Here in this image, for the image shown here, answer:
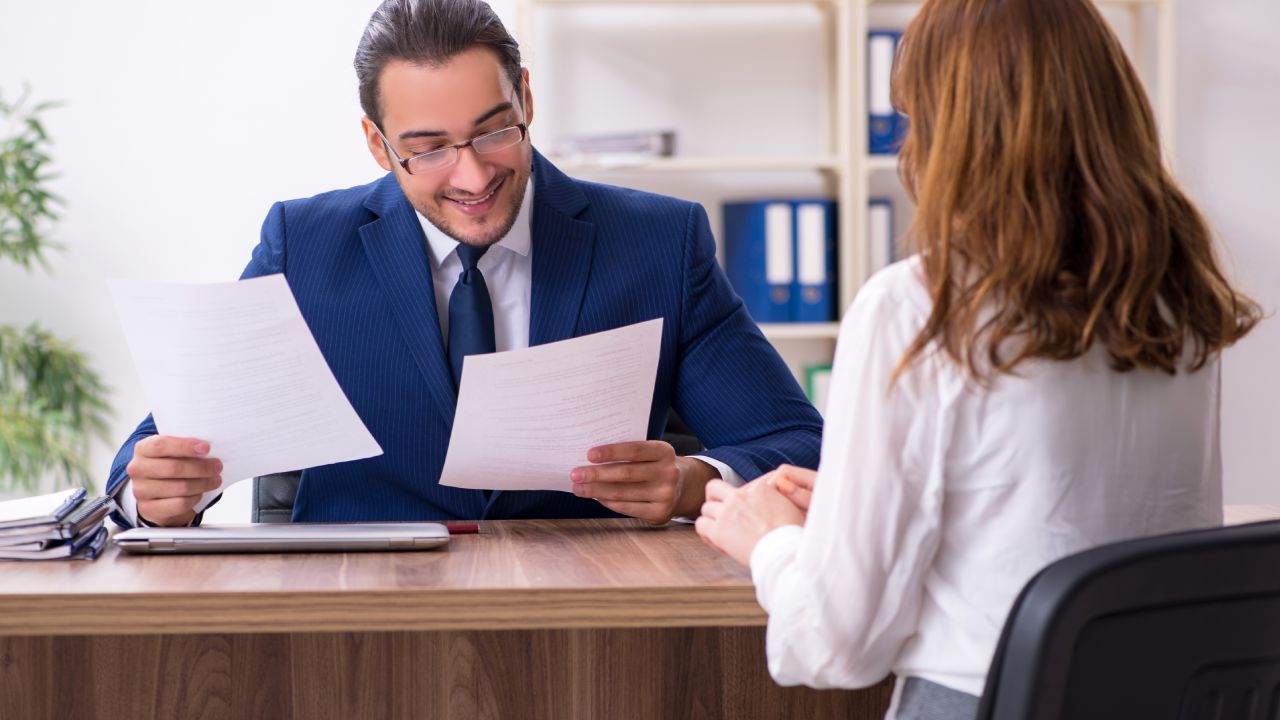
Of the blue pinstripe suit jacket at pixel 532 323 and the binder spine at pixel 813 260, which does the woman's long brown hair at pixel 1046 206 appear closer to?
the blue pinstripe suit jacket at pixel 532 323

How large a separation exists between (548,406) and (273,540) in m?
0.31

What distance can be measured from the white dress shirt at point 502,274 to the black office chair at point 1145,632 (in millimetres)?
1052

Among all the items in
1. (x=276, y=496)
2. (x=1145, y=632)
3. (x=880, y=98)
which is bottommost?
(x=276, y=496)

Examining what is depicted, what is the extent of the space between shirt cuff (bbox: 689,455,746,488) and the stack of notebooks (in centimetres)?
69

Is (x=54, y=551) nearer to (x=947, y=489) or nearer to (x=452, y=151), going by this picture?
(x=452, y=151)

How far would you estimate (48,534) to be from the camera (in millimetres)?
1221

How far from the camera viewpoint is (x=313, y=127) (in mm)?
3510

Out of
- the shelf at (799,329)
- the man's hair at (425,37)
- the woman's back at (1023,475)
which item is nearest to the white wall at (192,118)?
the shelf at (799,329)

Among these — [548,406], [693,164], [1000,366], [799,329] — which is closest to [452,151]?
[548,406]

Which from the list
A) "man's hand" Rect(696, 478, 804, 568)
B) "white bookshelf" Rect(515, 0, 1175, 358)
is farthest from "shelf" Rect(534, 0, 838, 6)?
"man's hand" Rect(696, 478, 804, 568)

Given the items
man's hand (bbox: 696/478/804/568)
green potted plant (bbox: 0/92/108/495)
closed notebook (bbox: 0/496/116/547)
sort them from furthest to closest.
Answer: green potted plant (bbox: 0/92/108/495), closed notebook (bbox: 0/496/116/547), man's hand (bbox: 696/478/804/568)

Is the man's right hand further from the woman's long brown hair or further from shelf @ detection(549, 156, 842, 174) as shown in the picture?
shelf @ detection(549, 156, 842, 174)

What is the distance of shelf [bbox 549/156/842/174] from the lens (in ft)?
10.8

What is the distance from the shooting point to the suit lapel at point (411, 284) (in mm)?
1682
